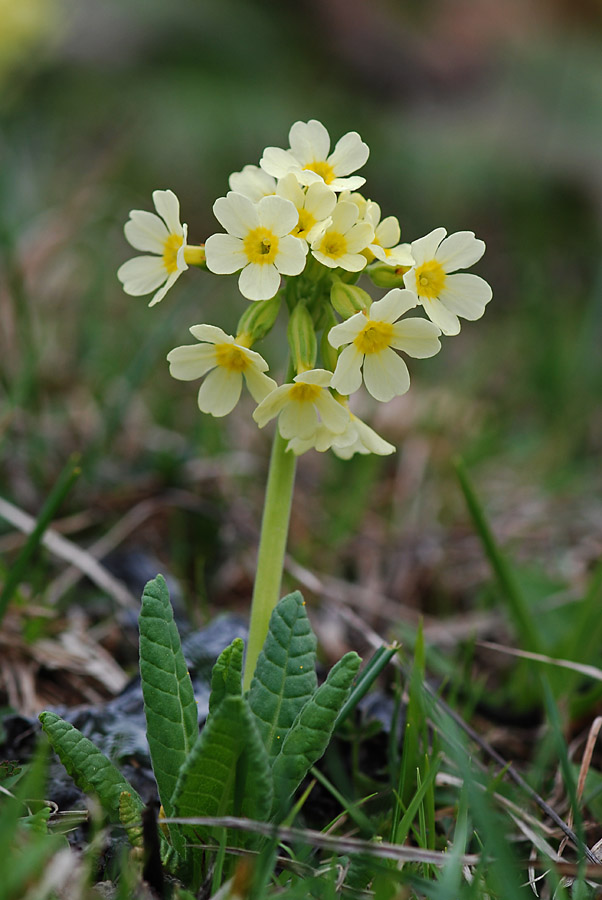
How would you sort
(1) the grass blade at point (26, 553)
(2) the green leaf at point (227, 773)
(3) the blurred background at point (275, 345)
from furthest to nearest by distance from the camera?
(3) the blurred background at point (275, 345) → (1) the grass blade at point (26, 553) → (2) the green leaf at point (227, 773)

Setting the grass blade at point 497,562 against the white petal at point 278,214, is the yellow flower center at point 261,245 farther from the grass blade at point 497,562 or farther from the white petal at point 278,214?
the grass blade at point 497,562

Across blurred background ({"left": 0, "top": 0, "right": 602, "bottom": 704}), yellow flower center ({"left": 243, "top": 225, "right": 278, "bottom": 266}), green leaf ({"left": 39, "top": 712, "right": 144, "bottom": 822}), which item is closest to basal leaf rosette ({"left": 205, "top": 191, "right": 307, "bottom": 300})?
yellow flower center ({"left": 243, "top": 225, "right": 278, "bottom": 266})

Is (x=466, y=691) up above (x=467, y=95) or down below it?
below

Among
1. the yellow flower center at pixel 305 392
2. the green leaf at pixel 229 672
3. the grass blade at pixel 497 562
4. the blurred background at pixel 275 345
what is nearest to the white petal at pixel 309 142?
the yellow flower center at pixel 305 392

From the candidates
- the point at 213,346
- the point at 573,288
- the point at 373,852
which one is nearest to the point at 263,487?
the point at 213,346

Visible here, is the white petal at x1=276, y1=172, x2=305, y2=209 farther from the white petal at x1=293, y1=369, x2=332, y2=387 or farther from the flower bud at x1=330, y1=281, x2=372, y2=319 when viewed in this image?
the white petal at x1=293, y1=369, x2=332, y2=387

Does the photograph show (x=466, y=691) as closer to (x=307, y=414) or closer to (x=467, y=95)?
(x=307, y=414)

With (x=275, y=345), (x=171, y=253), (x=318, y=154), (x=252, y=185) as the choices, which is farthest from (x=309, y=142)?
(x=275, y=345)
